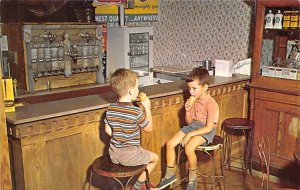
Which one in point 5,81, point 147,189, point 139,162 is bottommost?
point 147,189

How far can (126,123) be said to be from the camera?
223cm

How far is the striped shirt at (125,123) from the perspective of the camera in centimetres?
224

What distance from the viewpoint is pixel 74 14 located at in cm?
440

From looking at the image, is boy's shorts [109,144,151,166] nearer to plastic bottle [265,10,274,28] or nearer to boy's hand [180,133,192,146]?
boy's hand [180,133,192,146]

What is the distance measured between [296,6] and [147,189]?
2054mm

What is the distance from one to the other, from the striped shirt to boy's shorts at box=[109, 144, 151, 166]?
0.10ft

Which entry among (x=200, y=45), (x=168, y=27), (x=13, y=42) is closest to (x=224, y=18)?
(x=200, y=45)

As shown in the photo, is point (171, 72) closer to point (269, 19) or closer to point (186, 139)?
point (269, 19)

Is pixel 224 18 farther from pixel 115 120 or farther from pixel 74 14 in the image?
pixel 115 120

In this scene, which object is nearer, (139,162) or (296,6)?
(139,162)

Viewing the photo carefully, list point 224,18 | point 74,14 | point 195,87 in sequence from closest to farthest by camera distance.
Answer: point 195,87
point 224,18
point 74,14

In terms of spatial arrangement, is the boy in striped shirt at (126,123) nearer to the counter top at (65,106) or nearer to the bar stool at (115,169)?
the bar stool at (115,169)

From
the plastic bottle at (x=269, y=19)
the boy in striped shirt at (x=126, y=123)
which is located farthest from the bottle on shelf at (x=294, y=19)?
the boy in striped shirt at (x=126, y=123)

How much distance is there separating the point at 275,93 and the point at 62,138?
1988 millimetres
